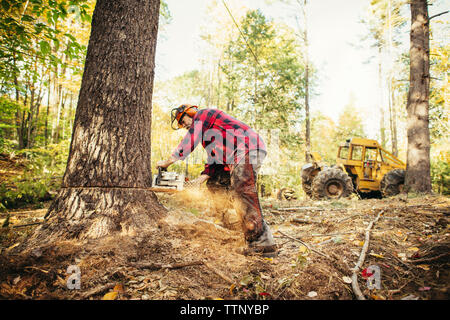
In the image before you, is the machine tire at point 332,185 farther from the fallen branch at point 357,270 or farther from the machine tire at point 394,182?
the fallen branch at point 357,270

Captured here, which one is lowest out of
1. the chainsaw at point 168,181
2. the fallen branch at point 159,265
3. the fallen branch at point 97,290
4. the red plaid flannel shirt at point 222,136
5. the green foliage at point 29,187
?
the fallen branch at point 97,290

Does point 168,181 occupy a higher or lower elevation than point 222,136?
lower

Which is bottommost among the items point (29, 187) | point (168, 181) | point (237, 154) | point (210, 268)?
point (210, 268)

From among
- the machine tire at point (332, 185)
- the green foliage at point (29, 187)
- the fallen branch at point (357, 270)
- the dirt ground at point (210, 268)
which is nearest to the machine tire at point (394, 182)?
the machine tire at point (332, 185)

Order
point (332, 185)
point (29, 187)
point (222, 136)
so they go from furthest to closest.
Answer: point (332, 185), point (29, 187), point (222, 136)

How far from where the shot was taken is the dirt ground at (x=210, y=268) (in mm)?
1444

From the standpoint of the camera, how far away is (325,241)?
262 cm

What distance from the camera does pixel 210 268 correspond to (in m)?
1.85

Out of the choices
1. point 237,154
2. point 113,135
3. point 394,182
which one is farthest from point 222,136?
point 394,182

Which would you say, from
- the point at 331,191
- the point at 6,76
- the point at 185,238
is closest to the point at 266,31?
the point at 331,191

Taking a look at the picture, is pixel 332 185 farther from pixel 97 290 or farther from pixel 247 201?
pixel 97 290

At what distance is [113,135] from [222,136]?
3.84 ft

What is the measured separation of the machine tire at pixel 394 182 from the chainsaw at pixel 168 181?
805 cm
